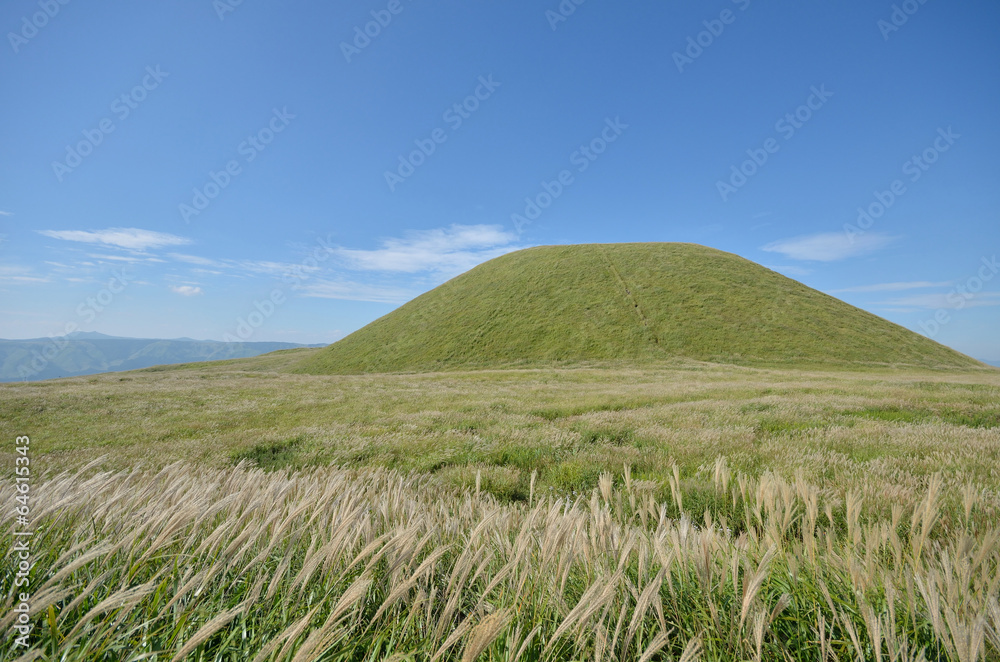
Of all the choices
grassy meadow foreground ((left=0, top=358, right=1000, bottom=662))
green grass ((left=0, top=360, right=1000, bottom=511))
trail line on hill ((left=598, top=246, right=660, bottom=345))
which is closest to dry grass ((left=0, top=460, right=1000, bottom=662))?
grassy meadow foreground ((left=0, top=358, right=1000, bottom=662))

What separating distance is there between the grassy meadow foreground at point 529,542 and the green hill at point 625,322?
44384mm

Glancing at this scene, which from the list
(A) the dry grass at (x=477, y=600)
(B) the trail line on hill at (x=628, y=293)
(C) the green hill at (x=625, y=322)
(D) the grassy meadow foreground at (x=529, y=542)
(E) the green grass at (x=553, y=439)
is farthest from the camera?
(B) the trail line on hill at (x=628, y=293)

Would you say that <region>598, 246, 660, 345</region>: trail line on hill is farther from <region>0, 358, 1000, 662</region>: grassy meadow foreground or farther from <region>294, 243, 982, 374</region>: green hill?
<region>0, 358, 1000, 662</region>: grassy meadow foreground

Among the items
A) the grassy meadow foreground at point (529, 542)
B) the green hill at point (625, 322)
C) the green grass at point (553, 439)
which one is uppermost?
the green hill at point (625, 322)

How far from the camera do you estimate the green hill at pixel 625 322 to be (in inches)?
2101

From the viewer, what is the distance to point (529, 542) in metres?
1.76

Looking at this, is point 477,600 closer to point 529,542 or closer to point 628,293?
point 529,542

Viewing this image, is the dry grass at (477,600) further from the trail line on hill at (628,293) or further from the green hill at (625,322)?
the trail line on hill at (628,293)

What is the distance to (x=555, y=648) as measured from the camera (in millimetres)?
1285

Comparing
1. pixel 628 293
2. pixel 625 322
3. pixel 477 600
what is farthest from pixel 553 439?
pixel 628 293

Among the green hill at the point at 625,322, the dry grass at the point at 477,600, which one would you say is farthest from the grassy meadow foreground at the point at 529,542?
the green hill at the point at 625,322

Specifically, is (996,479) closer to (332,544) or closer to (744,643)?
(744,643)

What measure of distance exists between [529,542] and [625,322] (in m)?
61.4

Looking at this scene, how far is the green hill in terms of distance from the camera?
53.4m
